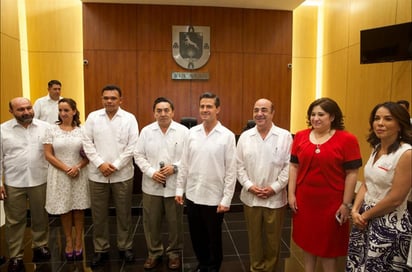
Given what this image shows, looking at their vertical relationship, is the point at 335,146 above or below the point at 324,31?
below

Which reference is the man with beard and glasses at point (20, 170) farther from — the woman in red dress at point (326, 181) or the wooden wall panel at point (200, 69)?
the wooden wall panel at point (200, 69)

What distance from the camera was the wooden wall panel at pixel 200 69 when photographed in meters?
5.92

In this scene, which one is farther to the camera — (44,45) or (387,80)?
(44,45)

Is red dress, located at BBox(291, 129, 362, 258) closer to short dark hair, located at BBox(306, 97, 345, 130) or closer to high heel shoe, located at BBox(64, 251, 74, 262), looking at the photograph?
short dark hair, located at BBox(306, 97, 345, 130)

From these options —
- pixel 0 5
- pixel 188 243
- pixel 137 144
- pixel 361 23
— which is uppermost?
pixel 361 23

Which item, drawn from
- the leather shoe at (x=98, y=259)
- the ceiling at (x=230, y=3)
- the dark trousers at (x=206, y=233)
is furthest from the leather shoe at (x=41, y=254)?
the ceiling at (x=230, y=3)

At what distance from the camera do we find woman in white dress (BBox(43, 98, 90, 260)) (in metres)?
2.85

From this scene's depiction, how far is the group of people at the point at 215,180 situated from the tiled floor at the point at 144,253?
0.09 m

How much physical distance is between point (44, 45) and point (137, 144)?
437 centimetres

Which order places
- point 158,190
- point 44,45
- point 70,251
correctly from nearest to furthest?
1. point 158,190
2. point 70,251
3. point 44,45

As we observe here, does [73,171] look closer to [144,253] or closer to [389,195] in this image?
[144,253]

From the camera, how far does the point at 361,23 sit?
16.6ft

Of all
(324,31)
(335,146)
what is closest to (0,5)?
(335,146)

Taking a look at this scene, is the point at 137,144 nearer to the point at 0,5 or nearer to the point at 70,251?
the point at 70,251
